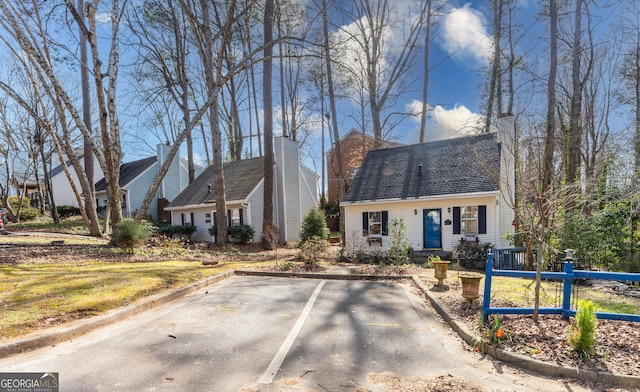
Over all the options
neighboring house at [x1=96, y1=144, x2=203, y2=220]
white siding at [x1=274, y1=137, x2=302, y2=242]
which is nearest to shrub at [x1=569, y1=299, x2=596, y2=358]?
white siding at [x1=274, y1=137, x2=302, y2=242]

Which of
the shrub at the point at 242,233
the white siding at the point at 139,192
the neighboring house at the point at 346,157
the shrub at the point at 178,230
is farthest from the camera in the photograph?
the neighboring house at the point at 346,157

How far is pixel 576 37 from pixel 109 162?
69.9ft

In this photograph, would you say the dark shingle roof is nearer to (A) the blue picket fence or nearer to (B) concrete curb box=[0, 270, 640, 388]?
(B) concrete curb box=[0, 270, 640, 388]

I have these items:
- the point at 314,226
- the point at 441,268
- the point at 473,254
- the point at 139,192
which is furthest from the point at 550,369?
the point at 139,192

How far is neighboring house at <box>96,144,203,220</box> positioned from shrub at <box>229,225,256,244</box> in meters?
11.6

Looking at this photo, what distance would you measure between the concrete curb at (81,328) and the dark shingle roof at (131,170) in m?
25.0

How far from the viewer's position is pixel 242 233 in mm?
18375

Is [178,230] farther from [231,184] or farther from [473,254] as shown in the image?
[473,254]

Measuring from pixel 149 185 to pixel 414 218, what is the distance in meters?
24.6

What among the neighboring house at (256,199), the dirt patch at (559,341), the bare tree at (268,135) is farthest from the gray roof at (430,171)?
the dirt patch at (559,341)

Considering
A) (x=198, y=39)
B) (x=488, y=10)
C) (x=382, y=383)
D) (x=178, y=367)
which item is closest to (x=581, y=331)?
(x=382, y=383)

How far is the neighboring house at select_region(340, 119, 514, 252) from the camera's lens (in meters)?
13.1

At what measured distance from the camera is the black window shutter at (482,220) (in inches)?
513

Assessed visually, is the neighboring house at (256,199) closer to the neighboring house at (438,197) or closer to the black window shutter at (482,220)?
the neighboring house at (438,197)
